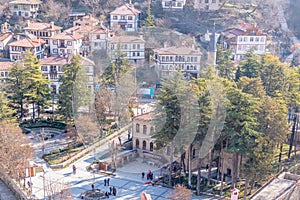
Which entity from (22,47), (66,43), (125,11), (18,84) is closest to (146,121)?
(18,84)

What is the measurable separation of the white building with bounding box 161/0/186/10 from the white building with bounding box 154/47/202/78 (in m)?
11.3

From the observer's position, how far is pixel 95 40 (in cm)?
2394

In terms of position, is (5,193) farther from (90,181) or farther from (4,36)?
(4,36)

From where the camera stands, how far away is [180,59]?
2020 centimetres

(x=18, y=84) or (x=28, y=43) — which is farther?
(x=28, y=43)

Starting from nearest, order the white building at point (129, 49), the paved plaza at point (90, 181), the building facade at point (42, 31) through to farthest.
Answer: the paved plaza at point (90, 181), the white building at point (129, 49), the building facade at point (42, 31)

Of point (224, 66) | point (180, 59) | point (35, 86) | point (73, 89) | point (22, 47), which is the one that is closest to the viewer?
point (73, 89)

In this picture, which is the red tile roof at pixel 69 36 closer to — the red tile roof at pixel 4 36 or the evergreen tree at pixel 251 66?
the red tile roof at pixel 4 36

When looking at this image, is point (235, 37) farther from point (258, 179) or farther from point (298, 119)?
point (258, 179)

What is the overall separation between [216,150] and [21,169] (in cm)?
560

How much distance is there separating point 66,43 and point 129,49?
5746mm

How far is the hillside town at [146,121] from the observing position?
1147cm

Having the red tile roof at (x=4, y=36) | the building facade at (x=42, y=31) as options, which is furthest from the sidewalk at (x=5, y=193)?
the building facade at (x=42, y=31)

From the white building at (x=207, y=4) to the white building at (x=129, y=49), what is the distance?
446 inches
